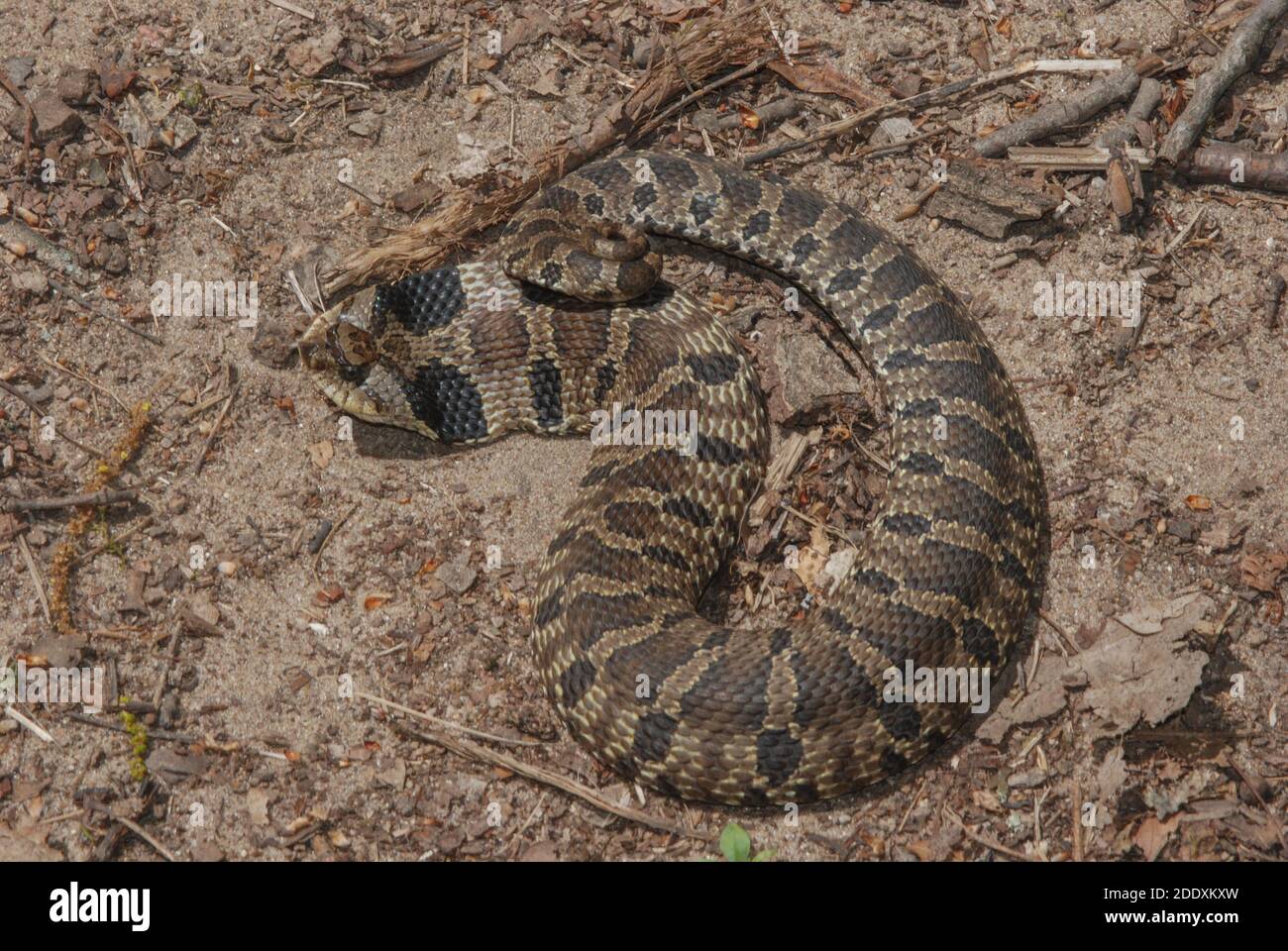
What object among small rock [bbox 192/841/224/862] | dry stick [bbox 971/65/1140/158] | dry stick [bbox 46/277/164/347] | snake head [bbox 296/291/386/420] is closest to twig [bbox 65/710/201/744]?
small rock [bbox 192/841/224/862]

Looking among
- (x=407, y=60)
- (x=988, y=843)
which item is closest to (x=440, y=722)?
(x=988, y=843)

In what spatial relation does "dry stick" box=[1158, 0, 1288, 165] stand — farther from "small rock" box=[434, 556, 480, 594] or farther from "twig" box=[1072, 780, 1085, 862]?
"small rock" box=[434, 556, 480, 594]

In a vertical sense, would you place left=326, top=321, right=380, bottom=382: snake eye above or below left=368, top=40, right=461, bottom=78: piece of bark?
below

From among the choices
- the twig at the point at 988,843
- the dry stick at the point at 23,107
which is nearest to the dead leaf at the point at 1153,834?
the twig at the point at 988,843

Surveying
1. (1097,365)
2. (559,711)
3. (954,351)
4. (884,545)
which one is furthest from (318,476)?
(1097,365)

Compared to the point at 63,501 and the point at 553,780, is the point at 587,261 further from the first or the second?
the point at 63,501

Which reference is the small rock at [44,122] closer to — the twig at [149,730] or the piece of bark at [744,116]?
the twig at [149,730]
